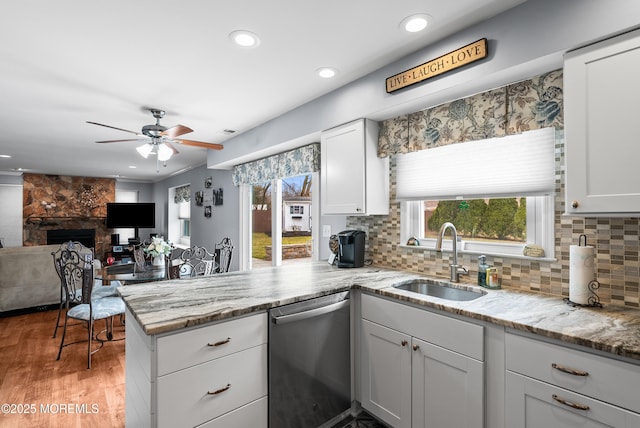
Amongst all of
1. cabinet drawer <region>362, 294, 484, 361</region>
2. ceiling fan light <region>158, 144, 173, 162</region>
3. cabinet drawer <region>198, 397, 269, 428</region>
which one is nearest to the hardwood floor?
cabinet drawer <region>198, 397, 269, 428</region>

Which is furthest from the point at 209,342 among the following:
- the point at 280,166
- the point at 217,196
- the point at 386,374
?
the point at 217,196

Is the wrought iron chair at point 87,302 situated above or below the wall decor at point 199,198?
below

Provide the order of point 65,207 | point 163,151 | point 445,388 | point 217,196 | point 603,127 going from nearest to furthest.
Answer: point 603,127
point 445,388
point 163,151
point 217,196
point 65,207

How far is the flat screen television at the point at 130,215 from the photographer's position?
A: 7.96 m

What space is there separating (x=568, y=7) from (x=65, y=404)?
3.74m

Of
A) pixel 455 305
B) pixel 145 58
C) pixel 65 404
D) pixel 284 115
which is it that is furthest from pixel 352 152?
pixel 65 404

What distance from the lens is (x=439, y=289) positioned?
2.10 m

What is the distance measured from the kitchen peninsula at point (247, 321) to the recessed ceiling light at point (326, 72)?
1463 millimetres

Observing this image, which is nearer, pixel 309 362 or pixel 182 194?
pixel 309 362

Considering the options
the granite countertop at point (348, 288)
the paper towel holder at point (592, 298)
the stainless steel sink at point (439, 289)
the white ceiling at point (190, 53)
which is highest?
the white ceiling at point (190, 53)

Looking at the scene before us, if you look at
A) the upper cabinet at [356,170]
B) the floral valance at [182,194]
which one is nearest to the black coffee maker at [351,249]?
the upper cabinet at [356,170]

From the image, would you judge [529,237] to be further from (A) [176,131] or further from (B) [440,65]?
(A) [176,131]

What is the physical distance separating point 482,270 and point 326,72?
1.67 metres

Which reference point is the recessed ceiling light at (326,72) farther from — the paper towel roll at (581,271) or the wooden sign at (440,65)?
the paper towel roll at (581,271)
